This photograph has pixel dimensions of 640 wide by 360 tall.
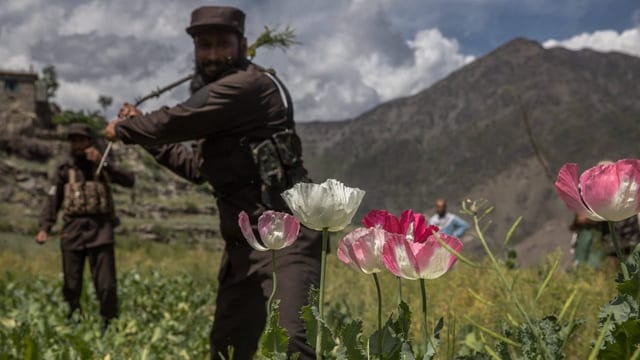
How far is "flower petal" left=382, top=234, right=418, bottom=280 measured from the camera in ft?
2.92

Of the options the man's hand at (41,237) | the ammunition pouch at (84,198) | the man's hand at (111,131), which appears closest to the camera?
the man's hand at (111,131)

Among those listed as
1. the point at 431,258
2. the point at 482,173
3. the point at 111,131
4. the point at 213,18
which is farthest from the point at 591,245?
the point at 482,173

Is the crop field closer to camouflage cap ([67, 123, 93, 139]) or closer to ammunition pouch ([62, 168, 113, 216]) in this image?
ammunition pouch ([62, 168, 113, 216])

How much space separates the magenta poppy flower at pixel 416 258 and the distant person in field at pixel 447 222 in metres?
7.64

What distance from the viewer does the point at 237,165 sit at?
116 inches

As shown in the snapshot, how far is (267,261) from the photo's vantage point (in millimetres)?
2863

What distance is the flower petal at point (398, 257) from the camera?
0.89 metres

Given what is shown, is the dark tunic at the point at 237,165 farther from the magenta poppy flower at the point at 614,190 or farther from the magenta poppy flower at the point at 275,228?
the magenta poppy flower at the point at 614,190

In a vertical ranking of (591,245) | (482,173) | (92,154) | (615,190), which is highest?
(482,173)

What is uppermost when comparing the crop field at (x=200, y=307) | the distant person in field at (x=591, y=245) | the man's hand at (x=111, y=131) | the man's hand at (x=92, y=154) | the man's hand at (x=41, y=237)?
the man's hand at (x=92, y=154)

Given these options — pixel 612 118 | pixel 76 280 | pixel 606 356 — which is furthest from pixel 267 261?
pixel 612 118

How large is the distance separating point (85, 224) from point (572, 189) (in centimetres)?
541

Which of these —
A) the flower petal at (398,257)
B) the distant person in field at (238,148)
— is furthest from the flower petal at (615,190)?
the distant person in field at (238,148)

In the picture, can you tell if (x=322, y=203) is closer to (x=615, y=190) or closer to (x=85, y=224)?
(x=615, y=190)
